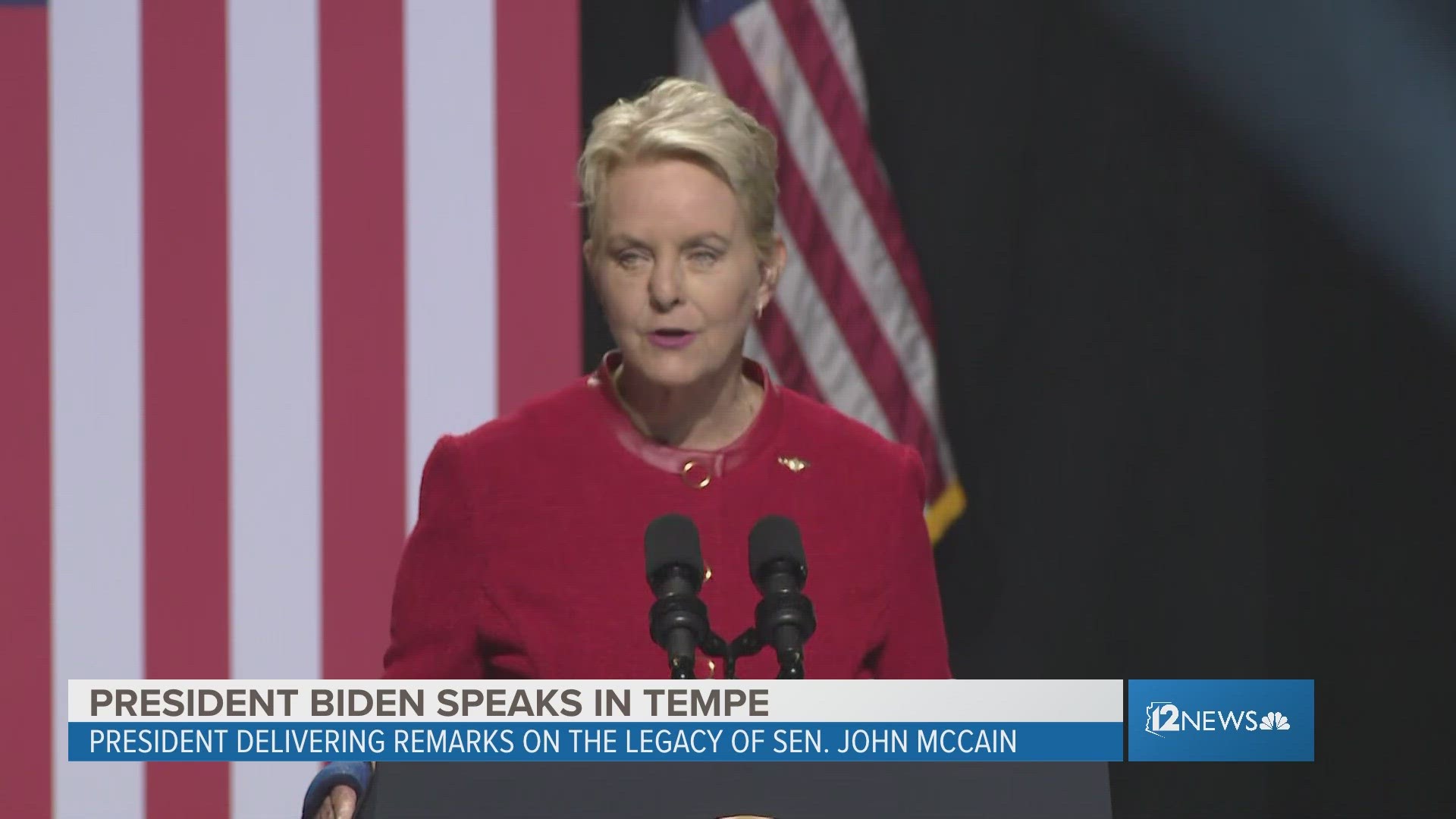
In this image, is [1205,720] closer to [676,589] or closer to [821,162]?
[676,589]

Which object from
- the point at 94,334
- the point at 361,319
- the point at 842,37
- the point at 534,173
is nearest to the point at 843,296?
the point at 842,37

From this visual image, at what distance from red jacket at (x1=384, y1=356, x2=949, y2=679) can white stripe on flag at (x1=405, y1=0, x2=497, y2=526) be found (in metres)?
0.93

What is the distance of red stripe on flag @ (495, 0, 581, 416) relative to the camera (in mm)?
2445

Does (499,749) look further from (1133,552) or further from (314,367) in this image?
(1133,552)

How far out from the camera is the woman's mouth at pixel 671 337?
1.40m

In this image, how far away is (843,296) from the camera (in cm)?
252

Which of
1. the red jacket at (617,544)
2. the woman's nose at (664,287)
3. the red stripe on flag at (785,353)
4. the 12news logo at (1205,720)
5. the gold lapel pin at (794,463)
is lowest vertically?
the 12news logo at (1205,720)

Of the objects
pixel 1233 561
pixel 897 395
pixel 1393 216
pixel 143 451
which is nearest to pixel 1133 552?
pixel 1233 561

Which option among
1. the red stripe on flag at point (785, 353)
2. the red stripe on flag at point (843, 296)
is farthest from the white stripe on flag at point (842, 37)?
the red stripe on flag at point (785, 353)

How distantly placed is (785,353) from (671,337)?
111cm

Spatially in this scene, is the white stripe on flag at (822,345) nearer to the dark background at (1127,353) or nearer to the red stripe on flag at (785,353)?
the red stripe on flag at (785,353)

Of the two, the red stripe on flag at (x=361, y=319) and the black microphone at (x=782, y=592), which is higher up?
the red stripe on flag at (x=361, y=319)

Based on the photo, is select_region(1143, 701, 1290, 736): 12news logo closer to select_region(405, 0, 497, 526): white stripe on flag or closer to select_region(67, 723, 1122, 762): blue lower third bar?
select_region(67, 723, 1122, 762): blue lower third bar

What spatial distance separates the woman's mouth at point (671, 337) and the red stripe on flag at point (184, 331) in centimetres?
121
